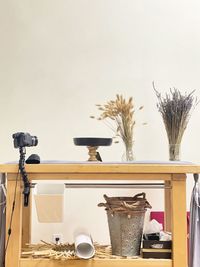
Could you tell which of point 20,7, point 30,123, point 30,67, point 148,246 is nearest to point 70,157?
point 30,123

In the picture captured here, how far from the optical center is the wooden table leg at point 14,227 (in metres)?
1.46

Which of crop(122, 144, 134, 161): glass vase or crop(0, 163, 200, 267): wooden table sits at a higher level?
crop(122, 144, 134, 161): glass vase

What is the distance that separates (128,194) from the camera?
2.13 meters

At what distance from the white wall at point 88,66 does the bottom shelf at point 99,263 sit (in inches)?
30.6

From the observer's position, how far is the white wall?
217cm

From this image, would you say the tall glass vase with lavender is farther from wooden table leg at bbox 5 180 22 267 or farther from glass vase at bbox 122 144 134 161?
wooden table leg at bbox 5 180 22 267

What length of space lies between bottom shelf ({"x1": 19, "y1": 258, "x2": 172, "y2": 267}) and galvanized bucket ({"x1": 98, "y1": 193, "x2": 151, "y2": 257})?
2.4 inches

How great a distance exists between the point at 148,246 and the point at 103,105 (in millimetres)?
942

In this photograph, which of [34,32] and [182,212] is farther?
[34,32]

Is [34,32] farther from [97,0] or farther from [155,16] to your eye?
[155,16]

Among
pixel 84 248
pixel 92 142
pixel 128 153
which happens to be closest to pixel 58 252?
pixel 84 248

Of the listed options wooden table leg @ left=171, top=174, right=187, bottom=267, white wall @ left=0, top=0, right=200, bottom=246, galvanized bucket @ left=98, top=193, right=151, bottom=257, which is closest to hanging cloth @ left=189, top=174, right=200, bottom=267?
wooden table leg @ left=171, top=174, right=187, bottom=267

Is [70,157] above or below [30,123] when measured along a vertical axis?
Result: below

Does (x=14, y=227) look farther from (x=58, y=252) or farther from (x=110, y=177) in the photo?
(x=110, y=177)
